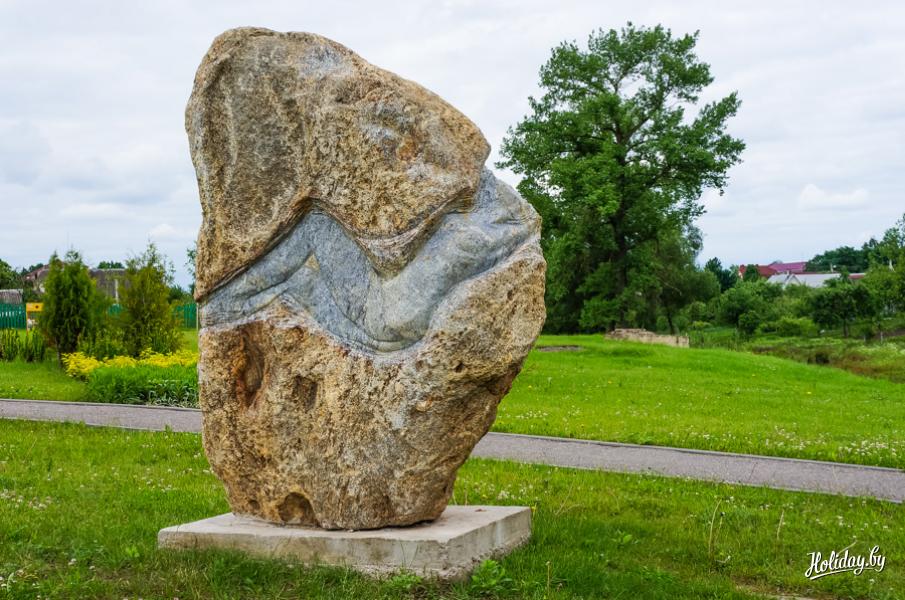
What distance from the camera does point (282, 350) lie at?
7.11 m

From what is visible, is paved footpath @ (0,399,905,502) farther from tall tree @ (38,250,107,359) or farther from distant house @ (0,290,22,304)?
distant house @ (0,290,22,304)

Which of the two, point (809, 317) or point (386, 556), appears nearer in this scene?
point (386, 556)

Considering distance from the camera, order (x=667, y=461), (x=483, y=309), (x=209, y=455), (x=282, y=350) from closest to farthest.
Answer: (x=483, y=309) < (x=282, y=350) < (x=209, y=455) < (x=667, y=461)

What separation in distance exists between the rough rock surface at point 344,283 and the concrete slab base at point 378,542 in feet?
0.58

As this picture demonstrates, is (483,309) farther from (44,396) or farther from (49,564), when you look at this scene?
(44,396)

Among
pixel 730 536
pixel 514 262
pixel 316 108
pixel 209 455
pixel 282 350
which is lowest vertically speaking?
pixel 730 536

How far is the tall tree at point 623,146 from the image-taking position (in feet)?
127

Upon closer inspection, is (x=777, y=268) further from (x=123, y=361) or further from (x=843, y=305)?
(x=123, y=361)

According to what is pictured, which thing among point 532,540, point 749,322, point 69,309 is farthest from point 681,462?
point 749,322

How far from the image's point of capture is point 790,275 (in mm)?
105750

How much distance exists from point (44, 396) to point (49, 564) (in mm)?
12592

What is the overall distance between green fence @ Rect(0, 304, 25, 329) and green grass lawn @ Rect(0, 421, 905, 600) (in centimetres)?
2893

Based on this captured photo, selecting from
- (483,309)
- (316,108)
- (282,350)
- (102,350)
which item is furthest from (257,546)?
(102,350)

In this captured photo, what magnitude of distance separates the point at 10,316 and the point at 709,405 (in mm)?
30438
